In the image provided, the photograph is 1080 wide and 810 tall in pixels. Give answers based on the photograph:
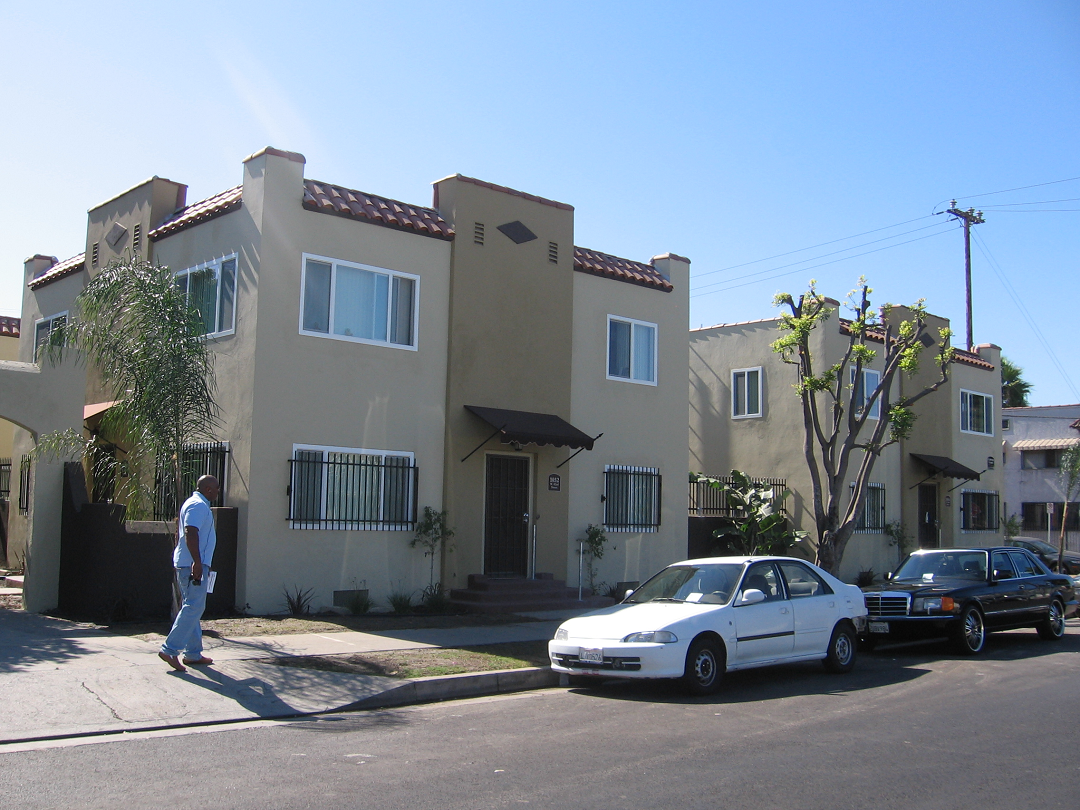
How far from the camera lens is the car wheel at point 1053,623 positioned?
46.6ft

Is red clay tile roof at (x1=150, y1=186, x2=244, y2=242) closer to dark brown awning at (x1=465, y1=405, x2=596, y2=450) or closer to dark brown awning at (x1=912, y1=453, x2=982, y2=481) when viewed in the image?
dark brown awning at (x1=465, y1=405, x2=596, y2=450)

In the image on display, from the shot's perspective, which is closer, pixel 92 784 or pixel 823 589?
pixel 92 784

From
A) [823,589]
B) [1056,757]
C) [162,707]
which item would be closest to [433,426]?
[823,589]

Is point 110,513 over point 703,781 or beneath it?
over

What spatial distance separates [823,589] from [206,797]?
7.30 meters

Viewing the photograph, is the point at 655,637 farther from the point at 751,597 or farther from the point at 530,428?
the point at 530,428

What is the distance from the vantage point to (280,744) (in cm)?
716

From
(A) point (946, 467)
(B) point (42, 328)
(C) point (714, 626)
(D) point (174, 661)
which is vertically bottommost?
(D) point (174, 661)

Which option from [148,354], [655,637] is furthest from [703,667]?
[148,354]

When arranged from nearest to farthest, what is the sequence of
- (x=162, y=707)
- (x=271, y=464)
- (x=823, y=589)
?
(x=162, y=707) → (x=823, y=589) → (x=271, y=464)

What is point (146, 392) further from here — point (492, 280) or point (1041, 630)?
point (1041, 630)

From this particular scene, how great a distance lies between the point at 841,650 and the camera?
10953 millimetres

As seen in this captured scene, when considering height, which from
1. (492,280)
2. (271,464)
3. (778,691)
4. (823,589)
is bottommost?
(778,691)

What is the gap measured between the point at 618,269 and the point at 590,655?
10489 mm
